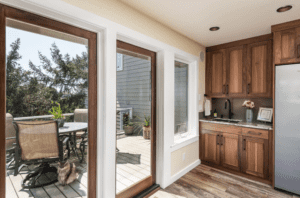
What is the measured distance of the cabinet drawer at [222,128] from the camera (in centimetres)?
302

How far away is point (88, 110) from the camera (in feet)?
5.90

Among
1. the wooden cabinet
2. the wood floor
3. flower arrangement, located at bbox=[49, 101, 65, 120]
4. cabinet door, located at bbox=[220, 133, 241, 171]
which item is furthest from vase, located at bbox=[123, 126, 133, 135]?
cabinet door, located at bbox=[220, 133, 241, 171]

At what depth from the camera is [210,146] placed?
3.38 m

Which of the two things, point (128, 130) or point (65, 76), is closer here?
point (65, 76)

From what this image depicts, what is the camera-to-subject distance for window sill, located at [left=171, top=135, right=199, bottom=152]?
9.30ft

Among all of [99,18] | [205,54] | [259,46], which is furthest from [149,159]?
[259,46]

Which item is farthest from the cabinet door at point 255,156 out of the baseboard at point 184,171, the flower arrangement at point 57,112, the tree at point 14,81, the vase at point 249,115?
the tree at point 14,81

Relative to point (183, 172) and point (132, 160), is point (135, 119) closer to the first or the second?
point (132, 160)

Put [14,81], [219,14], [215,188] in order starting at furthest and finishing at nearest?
1. [215,188]
2. [219,14]
3. [14,81]

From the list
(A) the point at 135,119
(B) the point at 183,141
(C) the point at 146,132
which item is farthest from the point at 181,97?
(A) the point at 135,119

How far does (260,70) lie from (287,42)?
613 mm

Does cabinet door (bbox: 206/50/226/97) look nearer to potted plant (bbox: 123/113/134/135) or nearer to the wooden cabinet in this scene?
the wooden cabinet

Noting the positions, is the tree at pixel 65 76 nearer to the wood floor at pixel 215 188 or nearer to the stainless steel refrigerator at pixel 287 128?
the wood floor at pixel 215 188

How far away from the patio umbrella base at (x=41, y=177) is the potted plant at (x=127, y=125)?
0.94 meters
